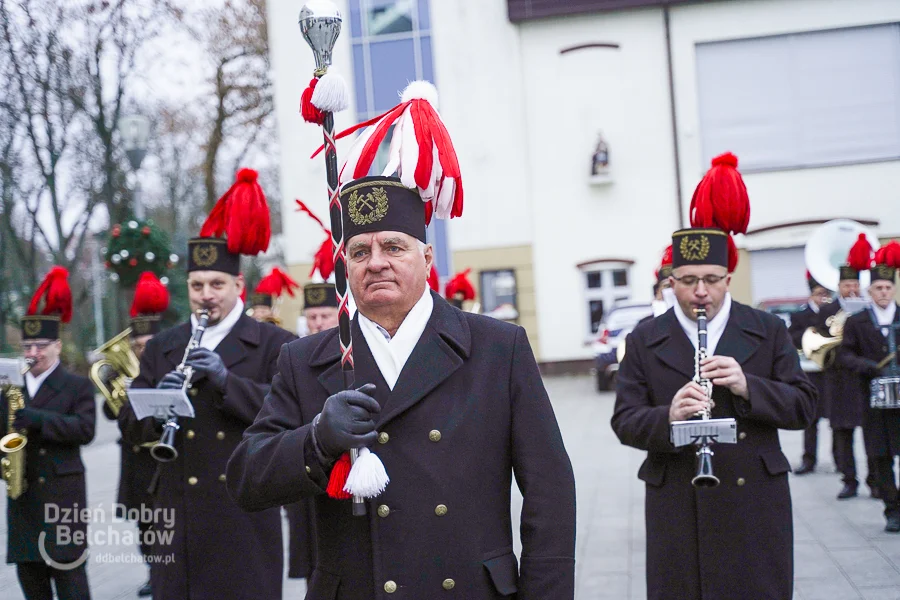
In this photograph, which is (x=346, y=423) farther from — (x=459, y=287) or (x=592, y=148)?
(x=592, y=148)

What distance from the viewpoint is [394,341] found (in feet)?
10.2

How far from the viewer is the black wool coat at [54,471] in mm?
6242

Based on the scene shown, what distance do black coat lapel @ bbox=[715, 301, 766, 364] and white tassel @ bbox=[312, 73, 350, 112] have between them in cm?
236

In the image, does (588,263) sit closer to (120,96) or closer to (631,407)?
(120,96)

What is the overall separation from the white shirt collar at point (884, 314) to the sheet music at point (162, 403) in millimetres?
6154

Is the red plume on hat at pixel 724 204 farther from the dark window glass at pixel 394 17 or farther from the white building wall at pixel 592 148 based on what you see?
the dark window glass at pixel 394 17

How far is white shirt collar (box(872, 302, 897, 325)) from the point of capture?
8.75 meters

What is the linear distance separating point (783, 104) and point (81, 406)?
20.0 metres

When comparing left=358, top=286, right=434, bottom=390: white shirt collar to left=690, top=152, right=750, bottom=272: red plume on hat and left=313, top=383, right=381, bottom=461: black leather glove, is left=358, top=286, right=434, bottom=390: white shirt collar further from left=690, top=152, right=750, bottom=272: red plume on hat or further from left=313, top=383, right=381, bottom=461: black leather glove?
left=690, top=152, right=750, bottom=272: red plume on hat

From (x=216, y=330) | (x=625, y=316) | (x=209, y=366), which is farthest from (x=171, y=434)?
(x=625, y=316)

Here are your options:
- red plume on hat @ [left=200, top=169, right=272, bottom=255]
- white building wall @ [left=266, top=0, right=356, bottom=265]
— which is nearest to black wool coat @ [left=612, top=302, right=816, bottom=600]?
red plume on hat @ [left=200, top=169, right=272, bottom=255]

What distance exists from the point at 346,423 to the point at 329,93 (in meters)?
0.97

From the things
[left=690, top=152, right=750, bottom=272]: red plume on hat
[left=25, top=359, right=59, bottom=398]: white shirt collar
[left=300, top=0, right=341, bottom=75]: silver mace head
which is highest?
[left=300, top=0, right=341, bottom=75]: silver mace head

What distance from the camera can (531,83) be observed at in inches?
949
